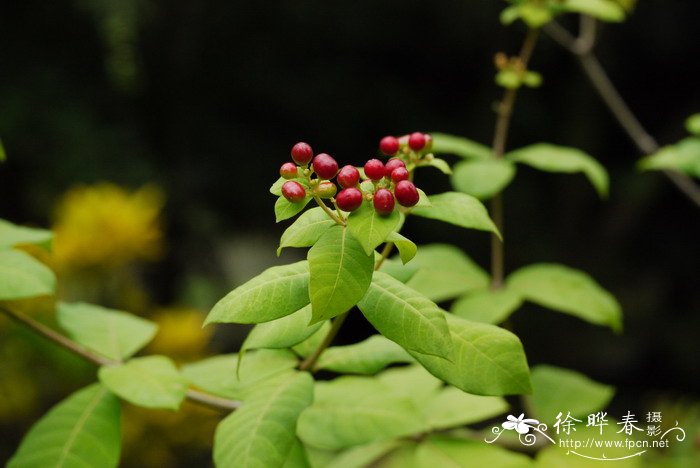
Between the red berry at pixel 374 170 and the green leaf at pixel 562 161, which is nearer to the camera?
the red berry at pixel 374 170

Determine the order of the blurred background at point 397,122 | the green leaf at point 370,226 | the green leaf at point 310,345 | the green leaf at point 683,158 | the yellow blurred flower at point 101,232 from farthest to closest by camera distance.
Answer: the blurred background at point 397,122
the yellow blurred flower at point 101,232
the green leaf at point 683,158
the green leaf at point 310,345
the green leaf at point 370,226

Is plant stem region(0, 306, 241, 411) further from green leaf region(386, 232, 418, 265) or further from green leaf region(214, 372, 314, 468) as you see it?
green leaf region(386, 232, 418, 265)

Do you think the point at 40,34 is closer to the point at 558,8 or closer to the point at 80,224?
the point at 80,224

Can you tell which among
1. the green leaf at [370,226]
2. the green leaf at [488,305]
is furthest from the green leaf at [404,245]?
the green leaf at [488,305]

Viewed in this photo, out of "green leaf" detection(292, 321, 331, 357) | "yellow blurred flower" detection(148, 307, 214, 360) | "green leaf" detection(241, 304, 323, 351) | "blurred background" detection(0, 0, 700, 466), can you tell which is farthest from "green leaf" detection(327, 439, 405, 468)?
"blurred background" detection(0, 0, 700, 466)

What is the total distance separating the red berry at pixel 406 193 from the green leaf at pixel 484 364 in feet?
0.41

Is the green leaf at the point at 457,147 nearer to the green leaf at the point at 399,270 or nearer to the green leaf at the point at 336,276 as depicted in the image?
the green leaf at the point at 399,270

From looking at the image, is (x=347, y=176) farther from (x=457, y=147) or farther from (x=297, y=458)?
(x=457, y=147)

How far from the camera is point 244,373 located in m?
0.65

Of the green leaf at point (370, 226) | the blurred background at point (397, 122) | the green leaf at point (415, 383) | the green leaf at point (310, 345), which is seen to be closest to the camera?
the green leaf at point (370, 226)

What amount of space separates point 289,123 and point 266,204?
362 millimetres

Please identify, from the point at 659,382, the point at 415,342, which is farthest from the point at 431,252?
the point at 659,382

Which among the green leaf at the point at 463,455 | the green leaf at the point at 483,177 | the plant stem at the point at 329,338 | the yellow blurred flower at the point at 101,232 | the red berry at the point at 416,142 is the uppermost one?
the red berry at the point at 416,142

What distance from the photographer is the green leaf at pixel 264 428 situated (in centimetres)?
52
